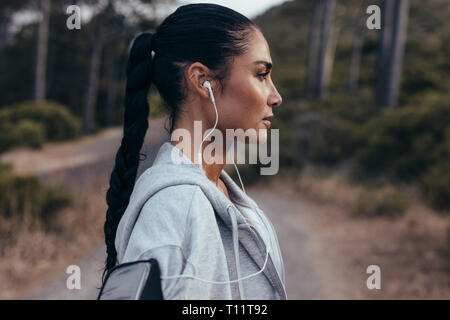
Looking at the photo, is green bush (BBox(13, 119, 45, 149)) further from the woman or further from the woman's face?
the woman's face

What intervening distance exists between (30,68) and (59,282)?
20862mm

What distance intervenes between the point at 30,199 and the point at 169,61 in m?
4.93

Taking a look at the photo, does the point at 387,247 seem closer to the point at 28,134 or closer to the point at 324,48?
the point at 28,134

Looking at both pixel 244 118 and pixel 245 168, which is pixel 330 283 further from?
pixel 245 168

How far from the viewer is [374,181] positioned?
8859 mm

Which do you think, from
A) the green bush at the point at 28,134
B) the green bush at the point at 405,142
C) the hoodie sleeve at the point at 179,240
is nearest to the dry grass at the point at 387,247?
the green bush at the point at 405,142

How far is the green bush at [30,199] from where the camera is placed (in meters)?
5.50

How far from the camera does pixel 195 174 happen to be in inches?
47.8

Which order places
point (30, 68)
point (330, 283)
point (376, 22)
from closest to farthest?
point (376, 22), point (330, 283), point (30, 68)

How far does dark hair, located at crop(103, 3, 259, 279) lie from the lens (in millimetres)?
1291

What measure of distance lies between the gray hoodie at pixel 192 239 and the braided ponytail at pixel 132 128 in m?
0.11

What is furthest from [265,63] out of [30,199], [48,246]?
[30,199]
